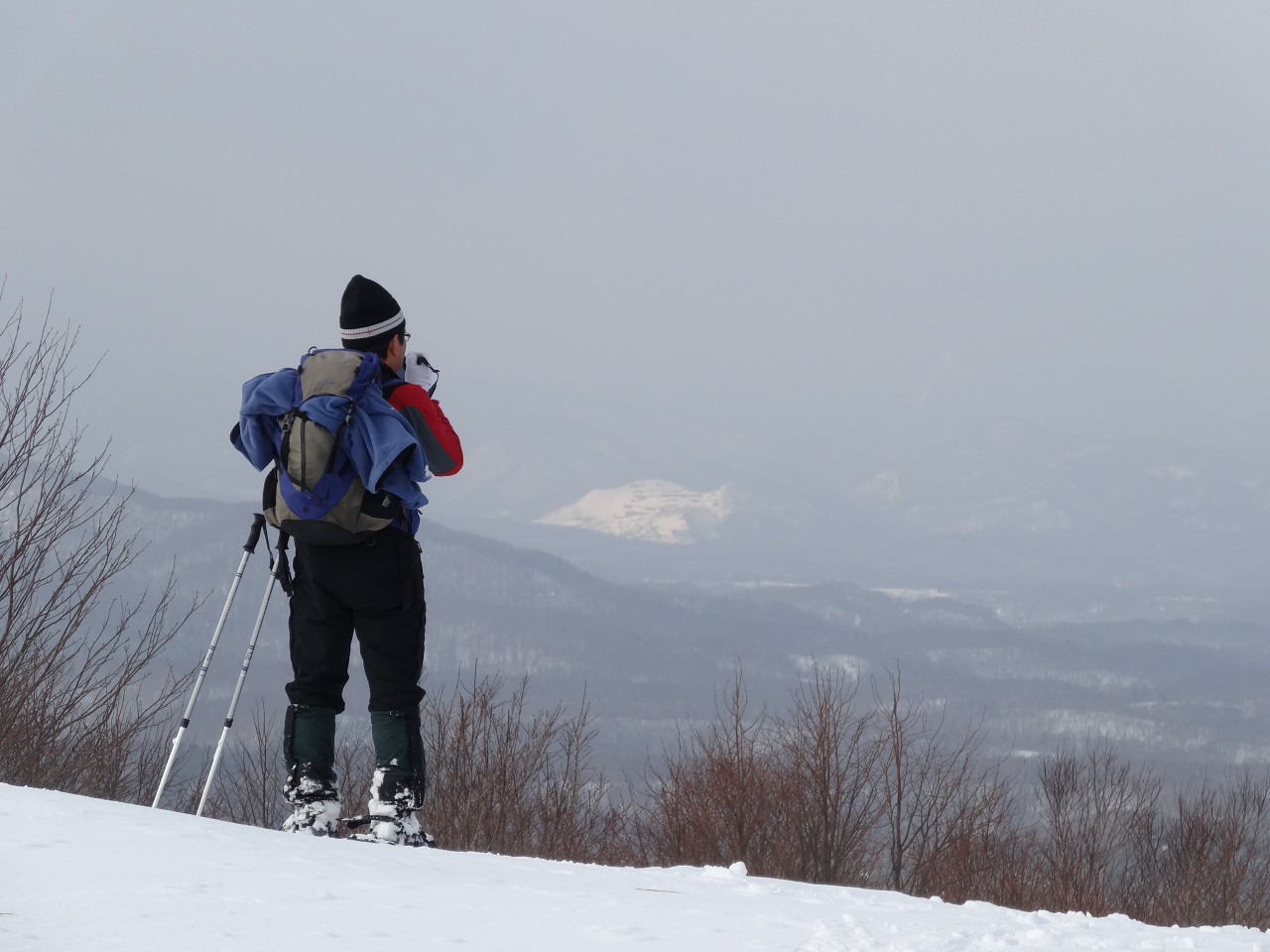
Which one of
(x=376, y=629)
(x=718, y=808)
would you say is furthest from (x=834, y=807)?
(x=376, y=629)

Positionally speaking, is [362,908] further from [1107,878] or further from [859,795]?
[1107,878]

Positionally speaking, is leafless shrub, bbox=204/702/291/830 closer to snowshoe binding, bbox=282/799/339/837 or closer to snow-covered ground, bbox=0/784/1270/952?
snowshoe binding, bbox=282/799/339/837

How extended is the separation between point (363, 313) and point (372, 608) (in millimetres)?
1266

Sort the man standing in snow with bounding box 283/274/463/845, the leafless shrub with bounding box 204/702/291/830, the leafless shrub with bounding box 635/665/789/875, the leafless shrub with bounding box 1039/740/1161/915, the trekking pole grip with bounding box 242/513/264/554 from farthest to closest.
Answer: the leafless shrub with bounding box 1039/740/1161/915 → the leafless shrub with bounding box 635/665/789/875 → the leafless shrub with bounding box 204/702/291/830 → the trekking pole grip with bounding box 242/513/264/554 → the man standing in snow with bounding box 283/274/463/845

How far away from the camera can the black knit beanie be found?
5.50m

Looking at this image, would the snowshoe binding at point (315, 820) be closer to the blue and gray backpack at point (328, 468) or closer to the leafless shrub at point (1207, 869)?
the blue and gray backpack at point (328, 468)

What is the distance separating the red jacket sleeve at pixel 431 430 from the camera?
523 cm

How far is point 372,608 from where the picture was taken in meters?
5.29

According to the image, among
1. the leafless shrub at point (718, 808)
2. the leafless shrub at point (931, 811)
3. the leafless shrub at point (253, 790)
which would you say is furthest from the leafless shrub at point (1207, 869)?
the leafless shrub at point (253, 790)

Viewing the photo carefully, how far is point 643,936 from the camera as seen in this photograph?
11.2 ft

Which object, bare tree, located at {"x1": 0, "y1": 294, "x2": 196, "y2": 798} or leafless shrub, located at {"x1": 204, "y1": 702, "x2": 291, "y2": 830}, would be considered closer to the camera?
bare tree, located at {"x1": 0, "y1": 294, "x2": 196, "y2": 798}

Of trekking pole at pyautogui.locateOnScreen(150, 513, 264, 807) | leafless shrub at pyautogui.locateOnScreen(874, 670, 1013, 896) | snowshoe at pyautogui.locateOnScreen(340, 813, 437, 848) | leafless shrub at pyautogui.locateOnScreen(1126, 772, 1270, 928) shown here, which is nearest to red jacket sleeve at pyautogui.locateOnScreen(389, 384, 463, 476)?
trekking pole at pyautogui.locateOnScreen(150, 513, 264, 807)

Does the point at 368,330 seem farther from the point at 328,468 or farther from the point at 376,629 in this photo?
the point at 376,629

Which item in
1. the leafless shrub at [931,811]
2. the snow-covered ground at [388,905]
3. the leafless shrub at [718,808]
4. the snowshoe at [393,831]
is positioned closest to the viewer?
the snow-covered ground at [388,905]
